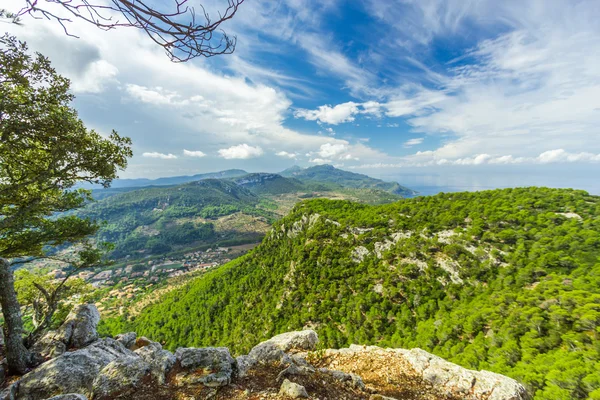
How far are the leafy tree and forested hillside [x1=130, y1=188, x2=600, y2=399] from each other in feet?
74.4

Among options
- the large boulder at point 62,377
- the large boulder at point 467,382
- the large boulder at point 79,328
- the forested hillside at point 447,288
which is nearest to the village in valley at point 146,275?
the forested hillside at point 447,288

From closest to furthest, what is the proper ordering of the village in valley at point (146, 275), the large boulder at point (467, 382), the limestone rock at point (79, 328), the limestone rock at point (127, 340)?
the large boulder at point (467, 382), the limestone rock at point (79, 328), the limestone rock at point (127, 340), the village in valley at point (146, 275)

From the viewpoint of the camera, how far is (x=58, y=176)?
29.0 feet

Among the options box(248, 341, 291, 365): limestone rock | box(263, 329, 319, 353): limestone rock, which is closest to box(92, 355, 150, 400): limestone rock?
box(248, 341, 291, 365): limestone rock

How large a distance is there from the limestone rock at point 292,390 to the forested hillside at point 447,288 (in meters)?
12.2

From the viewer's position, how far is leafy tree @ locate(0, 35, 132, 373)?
705 centimetres

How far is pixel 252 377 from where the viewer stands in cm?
681

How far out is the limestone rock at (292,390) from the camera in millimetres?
5566

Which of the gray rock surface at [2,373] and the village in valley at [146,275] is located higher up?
the gray rock surface at [2,373]

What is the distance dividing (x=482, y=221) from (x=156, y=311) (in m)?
79.1

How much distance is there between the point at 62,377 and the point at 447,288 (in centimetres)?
3336

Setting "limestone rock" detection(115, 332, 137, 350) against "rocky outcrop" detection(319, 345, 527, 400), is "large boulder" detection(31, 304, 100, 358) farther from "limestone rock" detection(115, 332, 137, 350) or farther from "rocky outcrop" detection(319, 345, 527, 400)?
"rocky outcrop" detection(319, 345, 527, 400)

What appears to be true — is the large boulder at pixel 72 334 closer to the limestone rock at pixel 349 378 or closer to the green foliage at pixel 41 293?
the green foliage at pixel 41 293

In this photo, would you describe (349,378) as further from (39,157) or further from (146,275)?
(146,275)
